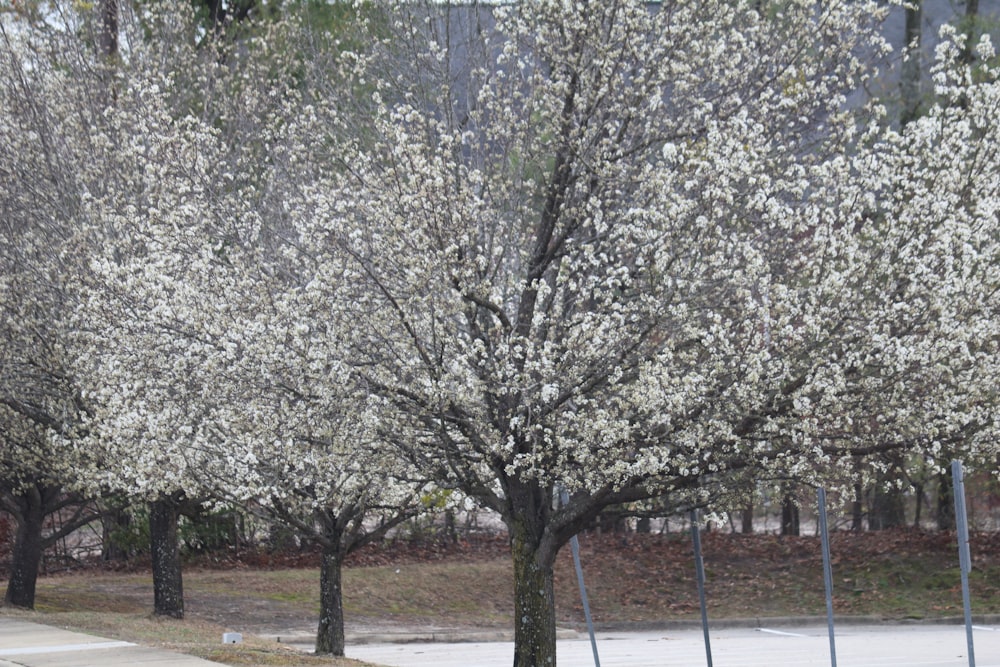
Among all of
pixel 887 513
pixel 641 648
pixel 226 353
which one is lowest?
pixel 641 648

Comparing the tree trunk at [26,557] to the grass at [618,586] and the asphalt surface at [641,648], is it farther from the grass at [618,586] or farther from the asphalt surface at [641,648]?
the asphalt surface at [641,648]

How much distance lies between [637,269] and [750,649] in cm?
1025

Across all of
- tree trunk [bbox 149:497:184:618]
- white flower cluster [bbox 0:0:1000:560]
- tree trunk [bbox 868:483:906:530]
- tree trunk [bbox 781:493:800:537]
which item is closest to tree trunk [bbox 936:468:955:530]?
tree trunk [bbox 868:483:906:530]

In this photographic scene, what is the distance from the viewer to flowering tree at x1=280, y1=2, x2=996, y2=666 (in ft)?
31.8

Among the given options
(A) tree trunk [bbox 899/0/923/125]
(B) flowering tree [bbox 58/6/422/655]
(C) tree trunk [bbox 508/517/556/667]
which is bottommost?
(C) tree trunk [bbox 508/517/556/667]

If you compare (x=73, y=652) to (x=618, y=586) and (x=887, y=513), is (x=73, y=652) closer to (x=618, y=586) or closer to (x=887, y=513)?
(x=618, y=586)

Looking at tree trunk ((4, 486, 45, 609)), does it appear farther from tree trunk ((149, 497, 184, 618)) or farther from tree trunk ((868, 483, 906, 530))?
tree trunk ((868, 483, 906, 530))

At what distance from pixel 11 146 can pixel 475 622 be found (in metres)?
11.7

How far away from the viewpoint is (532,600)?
11.4 metres

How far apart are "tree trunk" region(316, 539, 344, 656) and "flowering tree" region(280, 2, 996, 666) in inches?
160

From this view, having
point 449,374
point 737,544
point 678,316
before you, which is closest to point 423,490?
point 449,374

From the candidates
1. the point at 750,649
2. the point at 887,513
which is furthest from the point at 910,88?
the point at 750,649

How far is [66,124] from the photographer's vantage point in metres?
17.7

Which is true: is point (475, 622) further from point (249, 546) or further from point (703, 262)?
point (703, 262)
